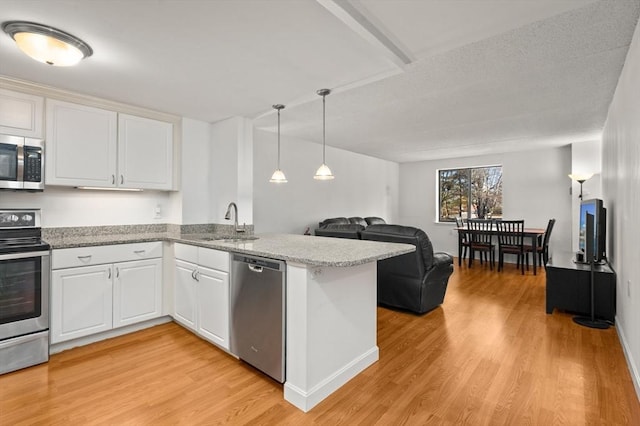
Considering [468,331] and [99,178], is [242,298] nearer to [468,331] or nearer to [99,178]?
[99,178]

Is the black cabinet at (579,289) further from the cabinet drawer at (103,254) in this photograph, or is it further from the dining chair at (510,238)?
the cabinet drawer at (103,254)

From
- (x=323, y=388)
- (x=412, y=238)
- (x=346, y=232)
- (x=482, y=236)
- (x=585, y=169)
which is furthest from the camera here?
(x=482, y=236)

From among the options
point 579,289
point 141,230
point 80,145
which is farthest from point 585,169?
point 80,145

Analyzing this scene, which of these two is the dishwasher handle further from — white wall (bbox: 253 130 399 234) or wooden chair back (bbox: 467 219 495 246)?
wooden chair back (bbox: 467 219 495 246)

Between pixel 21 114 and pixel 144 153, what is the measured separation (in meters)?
0.98

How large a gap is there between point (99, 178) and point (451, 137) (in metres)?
4.92

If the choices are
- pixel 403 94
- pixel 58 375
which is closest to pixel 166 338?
pixel 58 375

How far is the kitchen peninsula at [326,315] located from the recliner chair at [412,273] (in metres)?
1.10

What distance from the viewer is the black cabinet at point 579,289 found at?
3229mm

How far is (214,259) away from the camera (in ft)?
8.68

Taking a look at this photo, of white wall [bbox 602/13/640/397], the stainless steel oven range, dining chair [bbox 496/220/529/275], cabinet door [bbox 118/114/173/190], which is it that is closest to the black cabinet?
white wall [bbox 602/13/640/397]

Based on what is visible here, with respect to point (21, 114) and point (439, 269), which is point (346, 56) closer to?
point (439, 269)

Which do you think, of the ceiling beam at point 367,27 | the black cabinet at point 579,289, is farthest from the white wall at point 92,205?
the black cabinet at point 579,289

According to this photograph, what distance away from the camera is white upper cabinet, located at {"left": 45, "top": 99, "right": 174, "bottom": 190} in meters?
2.86
